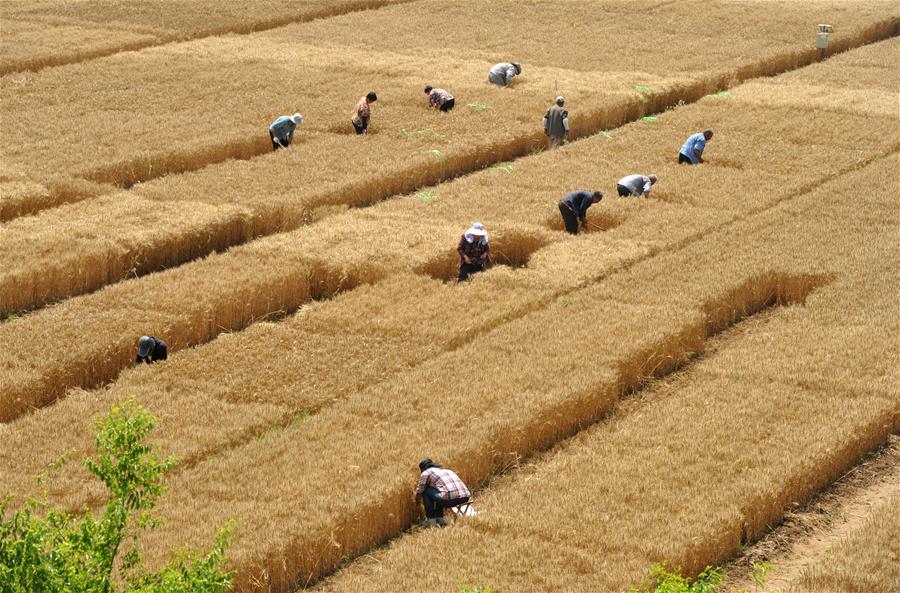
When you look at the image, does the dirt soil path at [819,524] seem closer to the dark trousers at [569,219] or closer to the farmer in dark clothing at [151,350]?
the farmer in dark clothing at [151,350]

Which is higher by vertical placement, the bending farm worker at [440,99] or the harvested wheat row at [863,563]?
the bending farm worker at [440,99]

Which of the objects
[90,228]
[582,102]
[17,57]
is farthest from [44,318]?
[17,57]

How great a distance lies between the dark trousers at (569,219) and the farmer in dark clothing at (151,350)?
10.1 metres

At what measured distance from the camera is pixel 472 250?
25.6 m

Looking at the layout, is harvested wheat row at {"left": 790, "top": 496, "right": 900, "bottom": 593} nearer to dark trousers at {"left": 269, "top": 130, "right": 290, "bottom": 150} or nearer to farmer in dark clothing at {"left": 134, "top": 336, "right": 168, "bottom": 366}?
farmer in dark clothing at {"left": 134, "top": 336, "right": 168, "bottom": 366}

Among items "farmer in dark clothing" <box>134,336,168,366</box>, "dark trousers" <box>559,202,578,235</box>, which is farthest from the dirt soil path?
"dark trousers" <box>559,202,578,235</box>

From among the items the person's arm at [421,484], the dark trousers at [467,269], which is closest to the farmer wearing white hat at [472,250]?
the dark trousers at [467,269]

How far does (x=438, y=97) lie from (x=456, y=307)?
1627 cm

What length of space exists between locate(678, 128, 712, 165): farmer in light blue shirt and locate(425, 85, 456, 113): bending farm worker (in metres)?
8.16

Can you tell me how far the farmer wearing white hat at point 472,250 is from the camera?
83.5 feet

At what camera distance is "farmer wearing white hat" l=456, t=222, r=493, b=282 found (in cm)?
2544

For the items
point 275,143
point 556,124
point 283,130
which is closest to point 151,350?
point 275,143

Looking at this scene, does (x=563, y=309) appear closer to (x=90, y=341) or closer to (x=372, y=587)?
(x=90, y=341)

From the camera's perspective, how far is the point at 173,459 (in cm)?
1183
